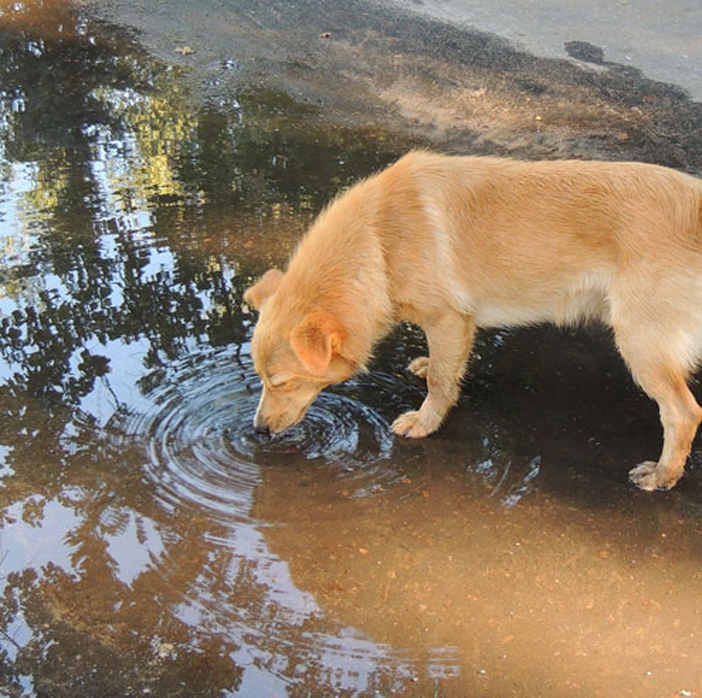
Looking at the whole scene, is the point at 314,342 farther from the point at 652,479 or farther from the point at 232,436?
the point at 652,479

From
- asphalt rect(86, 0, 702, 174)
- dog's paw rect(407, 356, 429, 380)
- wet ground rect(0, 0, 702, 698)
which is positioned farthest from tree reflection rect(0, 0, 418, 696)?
dog's paw rect(407, 356, 429, 380)

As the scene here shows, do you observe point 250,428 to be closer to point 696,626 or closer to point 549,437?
point 549,437

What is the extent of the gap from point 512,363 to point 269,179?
3136 mm

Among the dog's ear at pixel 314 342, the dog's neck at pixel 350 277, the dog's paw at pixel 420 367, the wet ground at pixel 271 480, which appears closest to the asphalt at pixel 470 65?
the wet ground at pixel 271 480

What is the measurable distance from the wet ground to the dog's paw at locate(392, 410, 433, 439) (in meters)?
0.09

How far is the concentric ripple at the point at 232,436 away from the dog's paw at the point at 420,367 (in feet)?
0.53

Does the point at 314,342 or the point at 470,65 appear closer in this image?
the point at 314,342

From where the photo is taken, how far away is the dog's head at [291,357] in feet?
14.0

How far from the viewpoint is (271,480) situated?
14.9 ft

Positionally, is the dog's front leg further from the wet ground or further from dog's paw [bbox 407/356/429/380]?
dog's paw [bbox 407/356/429/380]

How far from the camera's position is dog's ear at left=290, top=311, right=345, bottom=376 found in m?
4.23

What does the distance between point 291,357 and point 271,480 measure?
649 mm

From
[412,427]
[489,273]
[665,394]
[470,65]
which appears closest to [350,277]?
[489,273]

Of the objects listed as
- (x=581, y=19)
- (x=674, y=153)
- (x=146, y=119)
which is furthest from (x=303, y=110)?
(x=581, y=19)
